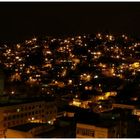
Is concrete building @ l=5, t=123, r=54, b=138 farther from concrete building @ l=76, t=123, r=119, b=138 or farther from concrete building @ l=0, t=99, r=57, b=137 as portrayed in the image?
concrete building @ l=0, t=99, r=57, b=137

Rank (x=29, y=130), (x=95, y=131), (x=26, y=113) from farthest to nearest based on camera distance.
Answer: (x=26, y=113) < (x=29, y=130) < (x=95, y=131)

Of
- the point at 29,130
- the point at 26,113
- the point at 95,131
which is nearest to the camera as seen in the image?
the point at 95,131

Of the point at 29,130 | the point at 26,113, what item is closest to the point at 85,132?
the point at 29,130

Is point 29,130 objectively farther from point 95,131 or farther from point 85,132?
point 95,131

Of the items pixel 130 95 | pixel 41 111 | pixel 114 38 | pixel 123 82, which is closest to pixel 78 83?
pixel 123 82

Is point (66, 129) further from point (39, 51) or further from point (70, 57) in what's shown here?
point (39, 51)

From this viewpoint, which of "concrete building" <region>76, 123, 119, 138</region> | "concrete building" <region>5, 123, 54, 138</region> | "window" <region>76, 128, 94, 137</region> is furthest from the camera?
"concrete building" <region>5, 123, 54, 138</region>

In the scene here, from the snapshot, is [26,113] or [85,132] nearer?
[85,132]

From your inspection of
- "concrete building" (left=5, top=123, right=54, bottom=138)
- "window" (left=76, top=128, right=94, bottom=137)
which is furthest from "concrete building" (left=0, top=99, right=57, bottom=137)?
"window" (left=76, top=128, right=94, bottom=137)

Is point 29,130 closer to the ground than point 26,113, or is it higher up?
closer to the ground
